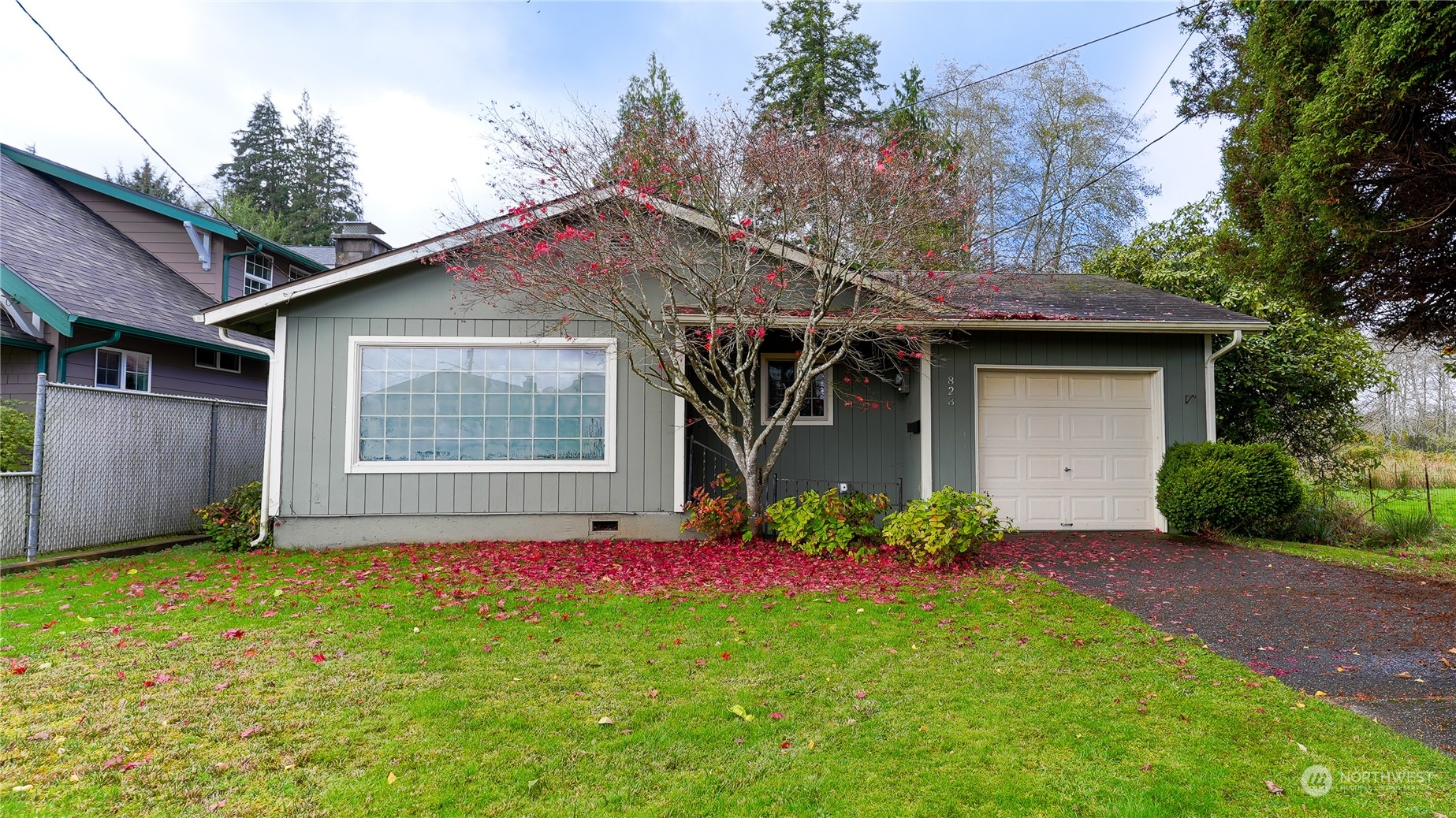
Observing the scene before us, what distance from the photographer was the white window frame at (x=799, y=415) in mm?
9141

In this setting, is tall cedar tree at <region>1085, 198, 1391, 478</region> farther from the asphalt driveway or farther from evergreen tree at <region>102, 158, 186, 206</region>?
evergreen tree at <region>102, 158, 186, 206</region>

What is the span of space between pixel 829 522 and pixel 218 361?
11.4 metres

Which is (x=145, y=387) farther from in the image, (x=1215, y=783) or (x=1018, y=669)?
(x=1215, y=783)

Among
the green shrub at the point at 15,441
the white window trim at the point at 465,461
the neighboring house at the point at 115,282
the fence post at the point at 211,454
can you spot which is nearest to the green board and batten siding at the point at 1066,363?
the white window trim at the point at 465,461

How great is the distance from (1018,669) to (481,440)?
6169 mm

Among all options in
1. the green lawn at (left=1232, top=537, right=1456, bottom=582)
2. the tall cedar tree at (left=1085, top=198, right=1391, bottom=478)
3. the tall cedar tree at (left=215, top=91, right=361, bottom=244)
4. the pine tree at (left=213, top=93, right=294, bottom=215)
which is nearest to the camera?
the green lawn at (left=1232, top=537, right=1456, bottom=582)

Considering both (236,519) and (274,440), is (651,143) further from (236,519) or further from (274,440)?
(236,519)

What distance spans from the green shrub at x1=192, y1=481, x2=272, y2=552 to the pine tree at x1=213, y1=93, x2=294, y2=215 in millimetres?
29461

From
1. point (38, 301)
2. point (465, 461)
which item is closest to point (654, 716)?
point (465, 461)

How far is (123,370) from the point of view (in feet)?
35.5

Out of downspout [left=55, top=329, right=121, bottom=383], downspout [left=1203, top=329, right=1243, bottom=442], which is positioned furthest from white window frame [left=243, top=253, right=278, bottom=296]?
downspout [left=1203, top=329, right=1243, bottom=442]

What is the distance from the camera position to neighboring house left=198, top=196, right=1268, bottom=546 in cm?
796

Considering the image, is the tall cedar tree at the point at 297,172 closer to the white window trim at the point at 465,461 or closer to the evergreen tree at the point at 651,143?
the white window trim at the point at 465,461

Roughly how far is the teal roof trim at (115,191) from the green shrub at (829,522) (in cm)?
1213
